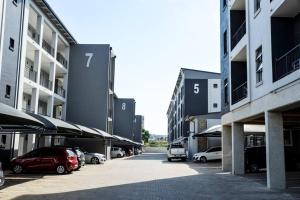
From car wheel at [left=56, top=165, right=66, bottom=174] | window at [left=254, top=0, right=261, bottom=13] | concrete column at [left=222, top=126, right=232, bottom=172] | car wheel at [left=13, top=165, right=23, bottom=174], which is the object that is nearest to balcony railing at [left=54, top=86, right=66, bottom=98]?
car wheel at [left=13, top=165, right=23, bottom=174]

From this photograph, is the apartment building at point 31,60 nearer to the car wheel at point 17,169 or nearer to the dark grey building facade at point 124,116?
the car wheel at point 17,169

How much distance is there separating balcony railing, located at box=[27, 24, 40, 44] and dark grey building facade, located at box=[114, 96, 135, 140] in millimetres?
47333

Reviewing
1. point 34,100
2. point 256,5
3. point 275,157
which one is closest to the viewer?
point 275,157

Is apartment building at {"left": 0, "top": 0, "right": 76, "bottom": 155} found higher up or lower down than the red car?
higher up

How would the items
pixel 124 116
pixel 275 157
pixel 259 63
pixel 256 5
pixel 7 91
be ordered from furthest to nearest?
1. pixel 124 116
2. pixel 7 91
3. pixel 256 5
4. pixel 259 63
5. pixel 275 157

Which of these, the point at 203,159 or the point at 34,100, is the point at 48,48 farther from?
the point at 203,159

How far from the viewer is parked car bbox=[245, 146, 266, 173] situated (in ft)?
76.7

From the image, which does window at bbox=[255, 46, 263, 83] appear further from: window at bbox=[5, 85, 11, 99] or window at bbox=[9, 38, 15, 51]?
window at bbox=[9, 38, 15, 51]

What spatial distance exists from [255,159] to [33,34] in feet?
68.6

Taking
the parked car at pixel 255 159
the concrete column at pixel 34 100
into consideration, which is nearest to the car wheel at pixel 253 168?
the parked car at pixel 255 159

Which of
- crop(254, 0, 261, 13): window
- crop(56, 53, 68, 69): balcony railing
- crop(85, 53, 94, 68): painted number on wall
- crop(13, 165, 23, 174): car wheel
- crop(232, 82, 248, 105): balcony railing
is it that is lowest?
crop(13, 165, 23, 174): car wheel

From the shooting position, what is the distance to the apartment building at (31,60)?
23625 millimetres

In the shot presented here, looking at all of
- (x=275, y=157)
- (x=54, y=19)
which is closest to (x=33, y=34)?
(x=54, y=19)

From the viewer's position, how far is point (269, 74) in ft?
50.8
